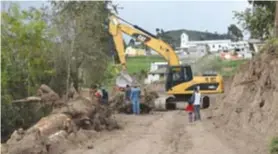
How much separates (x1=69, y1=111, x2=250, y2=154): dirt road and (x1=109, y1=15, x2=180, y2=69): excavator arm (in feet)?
32.1

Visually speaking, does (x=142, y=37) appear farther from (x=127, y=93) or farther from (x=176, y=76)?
(x=127, y=93)

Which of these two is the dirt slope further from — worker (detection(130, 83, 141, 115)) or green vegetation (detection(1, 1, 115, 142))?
green vegetation (detection(1, 1, 115, 142))

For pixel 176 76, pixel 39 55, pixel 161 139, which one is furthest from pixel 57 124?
pixel 176 76

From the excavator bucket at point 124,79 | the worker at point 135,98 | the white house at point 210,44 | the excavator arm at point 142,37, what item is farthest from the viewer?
the white house at point 210,44

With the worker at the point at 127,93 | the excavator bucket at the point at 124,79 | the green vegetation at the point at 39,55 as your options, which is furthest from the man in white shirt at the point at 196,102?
the excavator bucket at the point at 124,79

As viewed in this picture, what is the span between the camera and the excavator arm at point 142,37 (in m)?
35.5

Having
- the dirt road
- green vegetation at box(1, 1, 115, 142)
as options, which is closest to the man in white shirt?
the dirt road

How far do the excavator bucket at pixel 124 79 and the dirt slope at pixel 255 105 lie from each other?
782 cm

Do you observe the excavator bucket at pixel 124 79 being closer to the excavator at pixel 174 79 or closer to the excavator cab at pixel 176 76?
the excavator at pixel 174 79

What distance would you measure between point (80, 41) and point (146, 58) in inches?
3112

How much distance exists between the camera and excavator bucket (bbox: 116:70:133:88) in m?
Result: 33.9

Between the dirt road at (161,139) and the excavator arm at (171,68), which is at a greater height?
the excavator arm at (171,68)

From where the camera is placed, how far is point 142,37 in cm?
Result: 3600

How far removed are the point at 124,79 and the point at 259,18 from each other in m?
9.42
